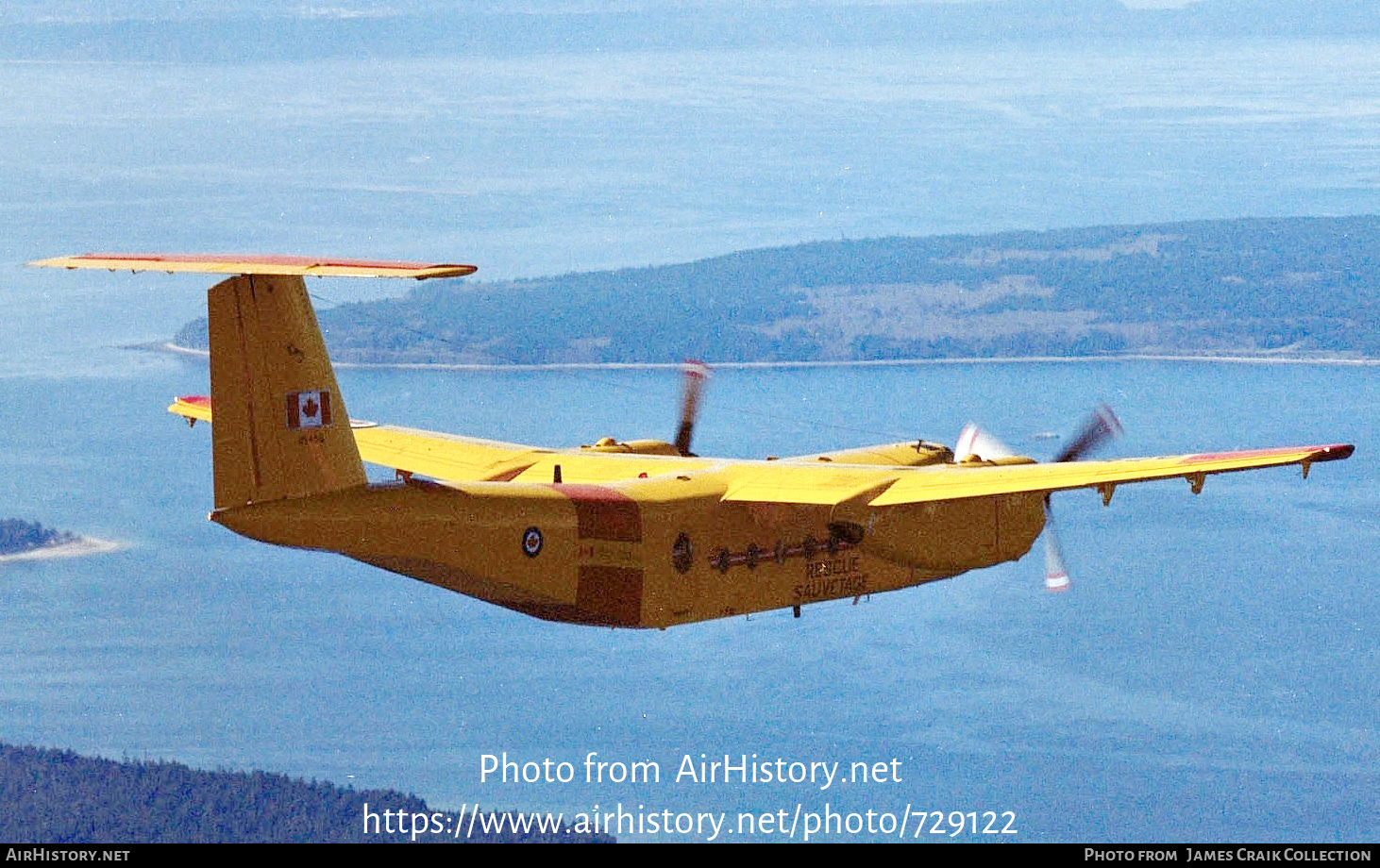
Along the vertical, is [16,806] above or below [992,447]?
below

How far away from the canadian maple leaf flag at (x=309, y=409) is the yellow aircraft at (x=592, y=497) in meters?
0.05

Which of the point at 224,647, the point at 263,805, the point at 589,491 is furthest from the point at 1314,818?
the point at 589,491

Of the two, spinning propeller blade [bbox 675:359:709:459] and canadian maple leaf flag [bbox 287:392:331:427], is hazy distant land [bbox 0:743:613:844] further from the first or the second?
canadian maple leaf flag [bbox 287:392:331:427]

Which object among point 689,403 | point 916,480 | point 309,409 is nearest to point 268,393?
point 309,409

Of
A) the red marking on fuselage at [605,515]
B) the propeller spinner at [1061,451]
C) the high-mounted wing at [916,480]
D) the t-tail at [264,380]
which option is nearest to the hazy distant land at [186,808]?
the propeller spinner at [1061,451]

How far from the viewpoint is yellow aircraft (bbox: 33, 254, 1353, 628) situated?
1486 inches

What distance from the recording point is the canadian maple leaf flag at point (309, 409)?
3838 cm

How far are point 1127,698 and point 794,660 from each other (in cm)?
3014

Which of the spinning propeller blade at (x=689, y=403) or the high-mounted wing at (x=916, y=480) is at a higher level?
the spinning propeller blade at (x=689, y=403)

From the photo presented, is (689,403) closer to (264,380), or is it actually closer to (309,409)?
(309,409)

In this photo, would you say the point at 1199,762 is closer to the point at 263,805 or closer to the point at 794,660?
the point at 794,660

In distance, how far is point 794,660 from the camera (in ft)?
582

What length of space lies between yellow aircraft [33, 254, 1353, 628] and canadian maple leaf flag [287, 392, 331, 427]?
0.05 m

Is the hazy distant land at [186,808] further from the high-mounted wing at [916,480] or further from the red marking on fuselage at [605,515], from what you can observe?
the red marking on fuselage at [605,515]
